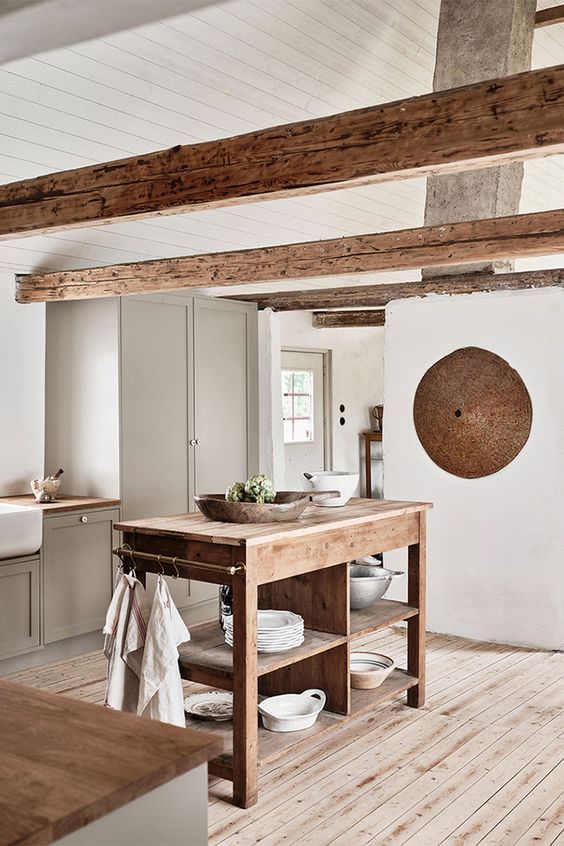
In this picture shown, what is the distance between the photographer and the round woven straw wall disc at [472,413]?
5.31 m

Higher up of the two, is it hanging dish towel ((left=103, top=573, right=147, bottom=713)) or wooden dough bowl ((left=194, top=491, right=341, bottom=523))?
wooden dough bowl ((left=194, top=491, right=341, bottom=523))

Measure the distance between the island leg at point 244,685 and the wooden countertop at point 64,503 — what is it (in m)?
2.08

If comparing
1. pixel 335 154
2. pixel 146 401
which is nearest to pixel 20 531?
pixel 146 401

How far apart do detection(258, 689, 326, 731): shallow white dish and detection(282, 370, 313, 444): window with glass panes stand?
4.38 m

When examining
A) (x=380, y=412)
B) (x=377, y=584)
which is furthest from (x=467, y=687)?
(x=380, y=412)

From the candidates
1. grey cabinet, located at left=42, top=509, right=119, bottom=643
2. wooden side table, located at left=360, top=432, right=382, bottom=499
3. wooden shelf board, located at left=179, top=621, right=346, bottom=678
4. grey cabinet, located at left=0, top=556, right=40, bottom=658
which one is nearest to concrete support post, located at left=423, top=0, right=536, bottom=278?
wooden shelf board, located at left=179, top=621, right=346, bottom=678

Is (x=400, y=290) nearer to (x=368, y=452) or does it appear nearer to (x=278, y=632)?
(x=278, y=632)

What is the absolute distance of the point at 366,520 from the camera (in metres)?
3.76

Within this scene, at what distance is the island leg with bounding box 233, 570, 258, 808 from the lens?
10.4 feet

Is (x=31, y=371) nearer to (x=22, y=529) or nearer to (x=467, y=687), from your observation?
(x=22, y=529)

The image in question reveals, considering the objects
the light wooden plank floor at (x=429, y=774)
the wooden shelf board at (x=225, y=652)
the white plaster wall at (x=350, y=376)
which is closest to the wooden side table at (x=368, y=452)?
the white plaster wall at (x=350, y=376)

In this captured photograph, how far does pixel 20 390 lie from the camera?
544 centimetres

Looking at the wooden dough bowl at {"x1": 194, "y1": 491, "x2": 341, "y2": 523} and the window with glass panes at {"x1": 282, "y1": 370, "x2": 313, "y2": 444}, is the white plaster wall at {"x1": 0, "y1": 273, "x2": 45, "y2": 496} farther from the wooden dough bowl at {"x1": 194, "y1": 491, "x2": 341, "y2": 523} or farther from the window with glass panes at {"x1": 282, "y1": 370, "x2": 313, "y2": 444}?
the window with glass panes at {"x1": 282, "y1": 370, "x2": 313, "y2": 444}

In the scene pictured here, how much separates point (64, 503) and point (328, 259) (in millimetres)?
2214
